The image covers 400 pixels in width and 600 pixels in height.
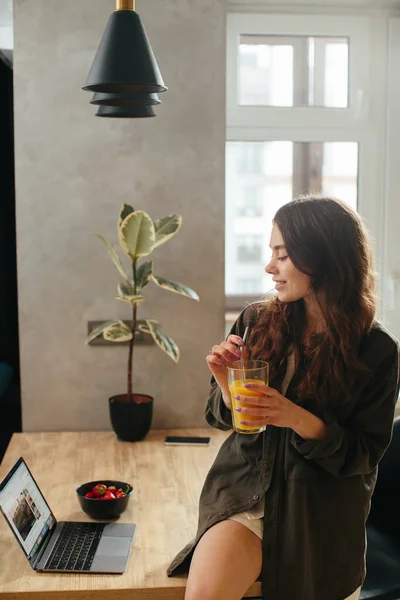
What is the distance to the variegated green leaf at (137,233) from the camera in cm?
275

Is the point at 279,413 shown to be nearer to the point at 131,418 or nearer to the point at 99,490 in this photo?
the point at 99,490

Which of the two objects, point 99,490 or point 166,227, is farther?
point 166,227

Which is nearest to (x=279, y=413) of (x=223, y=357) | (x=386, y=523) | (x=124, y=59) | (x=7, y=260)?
(x=223, y=357)

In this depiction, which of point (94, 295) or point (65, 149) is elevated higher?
point (65, 149)

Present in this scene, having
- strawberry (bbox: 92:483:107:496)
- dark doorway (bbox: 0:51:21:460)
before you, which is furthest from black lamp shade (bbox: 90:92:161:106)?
dark doorway (bbox: 0:51:21:460)

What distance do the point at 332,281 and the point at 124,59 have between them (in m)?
0.73

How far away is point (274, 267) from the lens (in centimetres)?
191

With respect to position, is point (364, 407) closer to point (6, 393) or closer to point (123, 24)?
point (123, 24)

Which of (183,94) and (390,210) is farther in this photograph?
(390,210)

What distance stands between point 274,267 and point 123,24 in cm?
69

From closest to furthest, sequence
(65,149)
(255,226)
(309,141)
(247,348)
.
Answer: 1. (247,348)
2. (65,149)
3. (309,141)
4. (255,226)

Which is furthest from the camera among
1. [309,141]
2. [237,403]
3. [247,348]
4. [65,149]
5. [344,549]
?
[309,141]

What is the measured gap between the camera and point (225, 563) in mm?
1772

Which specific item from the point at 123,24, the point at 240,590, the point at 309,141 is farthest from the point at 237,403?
the point at 309,141
